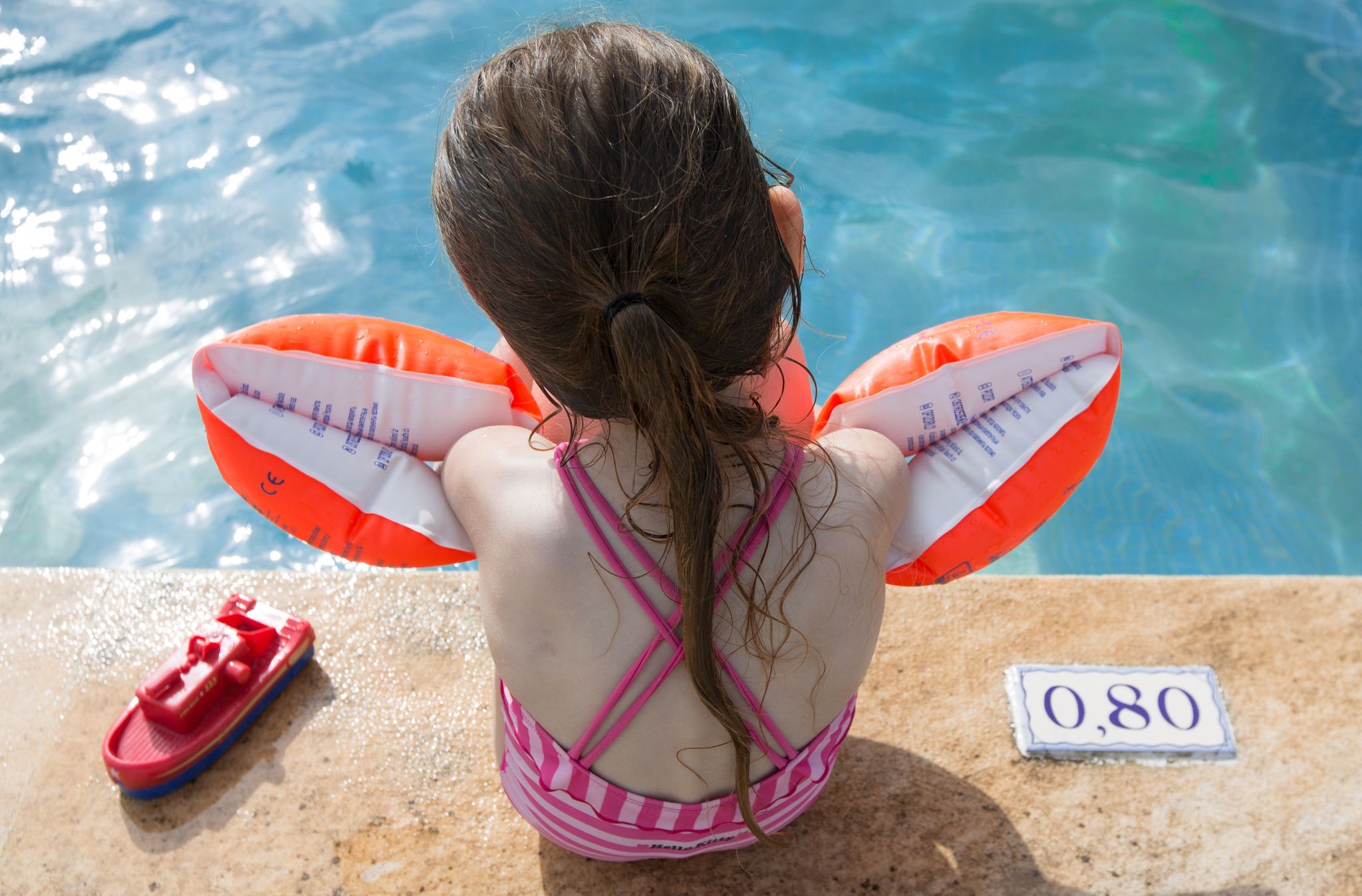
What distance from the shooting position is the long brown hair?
943 mm

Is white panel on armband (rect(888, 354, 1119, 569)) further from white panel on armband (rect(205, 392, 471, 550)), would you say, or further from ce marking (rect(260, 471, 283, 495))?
ce marking (rect(260, 471, 283, 495))

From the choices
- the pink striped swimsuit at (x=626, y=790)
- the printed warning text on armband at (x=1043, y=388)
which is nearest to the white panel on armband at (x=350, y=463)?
the pink striped swimsuit at (x=626, y=790)

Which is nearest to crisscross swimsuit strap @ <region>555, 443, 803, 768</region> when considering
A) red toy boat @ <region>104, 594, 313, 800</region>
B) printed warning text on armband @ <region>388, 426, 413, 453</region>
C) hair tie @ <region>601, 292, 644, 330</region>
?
hair tie @ <region>601, 292, 644, 330</region>

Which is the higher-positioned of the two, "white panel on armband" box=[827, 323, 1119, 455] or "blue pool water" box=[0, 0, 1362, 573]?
"white panel on armband" box=[827, 323, 1119, 455]

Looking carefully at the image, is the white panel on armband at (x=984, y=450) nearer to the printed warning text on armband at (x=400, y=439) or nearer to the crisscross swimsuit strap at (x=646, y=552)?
the crisscross swimsuit strap at (x=646, y=552)

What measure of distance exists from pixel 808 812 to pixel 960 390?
731mm

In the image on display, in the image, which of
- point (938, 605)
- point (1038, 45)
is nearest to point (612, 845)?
point (938, 605)

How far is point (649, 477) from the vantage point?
1.12 metres

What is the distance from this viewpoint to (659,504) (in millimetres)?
1109

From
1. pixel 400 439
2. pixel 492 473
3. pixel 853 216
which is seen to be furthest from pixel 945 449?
pixel 853 216

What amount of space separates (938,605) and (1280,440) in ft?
5.81

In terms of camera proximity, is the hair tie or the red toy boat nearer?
the hair tie

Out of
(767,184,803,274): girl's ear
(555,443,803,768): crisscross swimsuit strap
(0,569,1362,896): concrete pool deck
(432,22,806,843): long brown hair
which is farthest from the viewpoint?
(0,569,1362,896): concrete pool deck

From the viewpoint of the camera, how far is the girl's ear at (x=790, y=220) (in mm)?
1254
